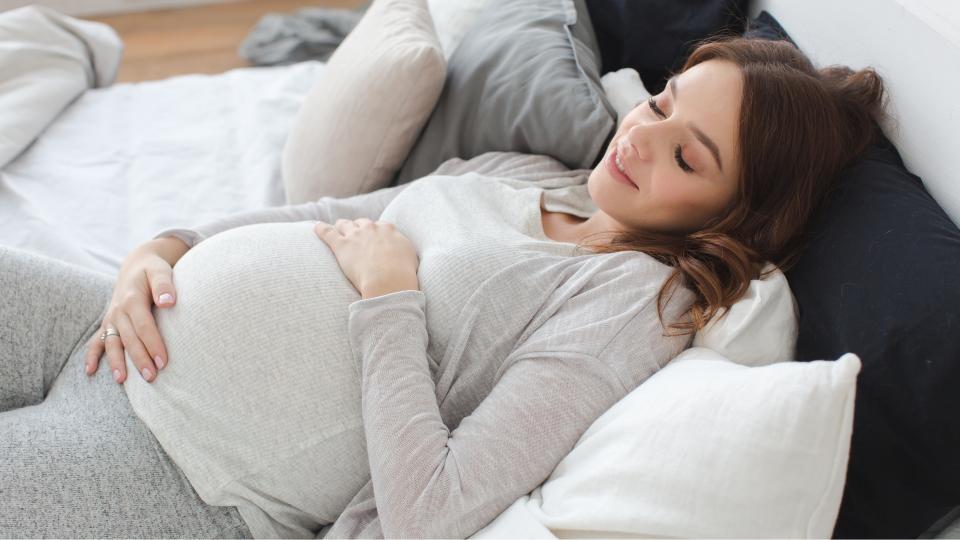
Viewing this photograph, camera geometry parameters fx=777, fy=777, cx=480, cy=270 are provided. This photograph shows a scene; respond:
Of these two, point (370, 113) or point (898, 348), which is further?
point (370, 113)

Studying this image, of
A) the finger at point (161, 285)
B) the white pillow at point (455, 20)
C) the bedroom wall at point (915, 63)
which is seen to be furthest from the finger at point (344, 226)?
the bedroom wall at point (915, 63)

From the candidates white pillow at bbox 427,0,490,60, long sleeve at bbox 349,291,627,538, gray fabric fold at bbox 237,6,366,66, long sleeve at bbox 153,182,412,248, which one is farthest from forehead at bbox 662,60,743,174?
gray fabric fold at bbox 237,6,366,66

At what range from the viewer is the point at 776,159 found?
1030 mm

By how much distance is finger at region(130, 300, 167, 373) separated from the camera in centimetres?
99

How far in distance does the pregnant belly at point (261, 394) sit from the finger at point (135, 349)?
2cm

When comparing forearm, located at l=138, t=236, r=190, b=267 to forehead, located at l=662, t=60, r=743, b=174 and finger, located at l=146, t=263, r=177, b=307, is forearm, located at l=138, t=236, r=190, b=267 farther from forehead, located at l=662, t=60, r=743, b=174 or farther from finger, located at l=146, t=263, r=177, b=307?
forehead, located at l=662, t=60, r=743, b=174

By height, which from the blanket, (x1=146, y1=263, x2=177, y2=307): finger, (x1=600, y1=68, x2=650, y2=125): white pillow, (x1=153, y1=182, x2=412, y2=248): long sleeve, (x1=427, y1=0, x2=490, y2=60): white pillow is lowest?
the blanket

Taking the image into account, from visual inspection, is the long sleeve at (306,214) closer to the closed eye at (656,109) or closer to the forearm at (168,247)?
the forearm at (168,247)

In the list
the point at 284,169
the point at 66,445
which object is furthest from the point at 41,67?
the point at 66,445

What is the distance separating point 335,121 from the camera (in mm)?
1450

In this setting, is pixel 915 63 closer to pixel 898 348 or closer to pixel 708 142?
pixel 708 142

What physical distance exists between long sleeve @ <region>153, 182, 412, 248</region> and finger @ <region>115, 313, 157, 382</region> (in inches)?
9.3

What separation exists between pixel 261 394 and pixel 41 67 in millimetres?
1227

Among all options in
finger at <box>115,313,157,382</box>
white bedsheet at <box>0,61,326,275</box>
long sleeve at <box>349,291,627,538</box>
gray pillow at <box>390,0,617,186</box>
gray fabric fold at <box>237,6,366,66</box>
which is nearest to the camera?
long sleeve at <box>349,291,627,538</box>
